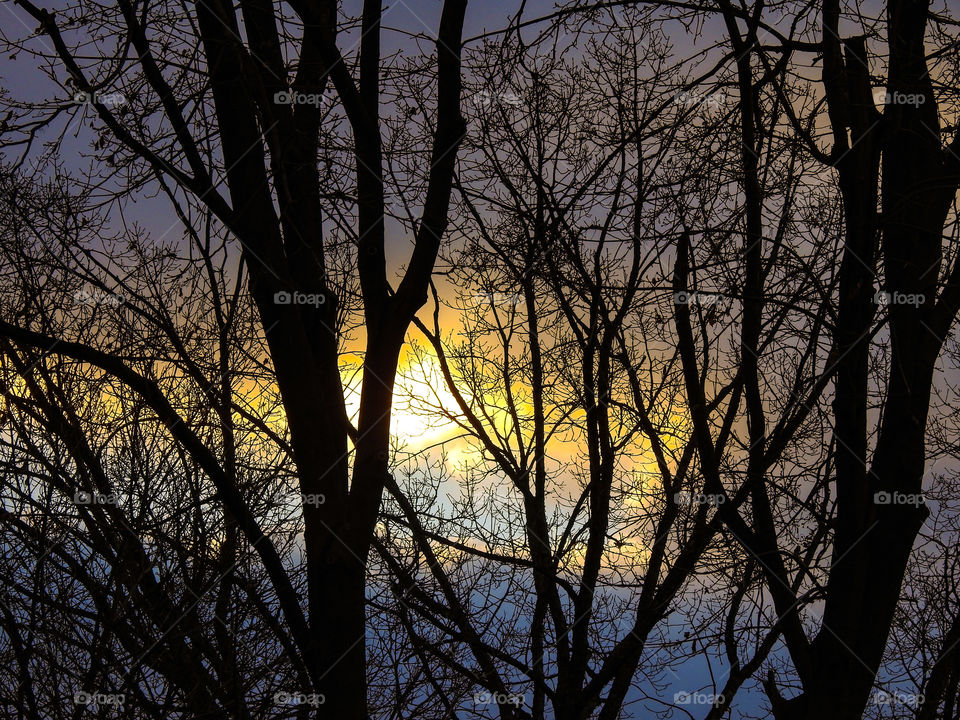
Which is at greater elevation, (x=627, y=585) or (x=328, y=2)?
(x=328, y=2)

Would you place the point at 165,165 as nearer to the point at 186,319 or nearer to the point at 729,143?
the point at 186,319

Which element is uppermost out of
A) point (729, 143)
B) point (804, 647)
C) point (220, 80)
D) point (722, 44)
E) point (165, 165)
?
point (722, 44)

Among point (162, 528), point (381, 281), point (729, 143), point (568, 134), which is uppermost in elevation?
point (568, 134)

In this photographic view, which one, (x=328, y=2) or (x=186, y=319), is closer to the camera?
(x=328, y=2)

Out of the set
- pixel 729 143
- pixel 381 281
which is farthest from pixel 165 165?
pixel 729 143

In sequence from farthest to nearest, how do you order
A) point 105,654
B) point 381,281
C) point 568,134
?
point 568,134 < point 105,654 < point 381,281

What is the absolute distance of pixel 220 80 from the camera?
3572 millimetres

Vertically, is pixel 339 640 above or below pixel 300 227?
below

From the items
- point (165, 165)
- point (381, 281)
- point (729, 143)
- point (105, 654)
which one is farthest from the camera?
point (729, 143)

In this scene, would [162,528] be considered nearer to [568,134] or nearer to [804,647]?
[804,647]

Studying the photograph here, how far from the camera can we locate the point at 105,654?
4.23 meters

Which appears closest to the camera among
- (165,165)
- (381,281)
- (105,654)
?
(165,165)

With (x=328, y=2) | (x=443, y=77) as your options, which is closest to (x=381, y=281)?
(x=443, y=77)

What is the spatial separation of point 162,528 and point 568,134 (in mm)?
4586
